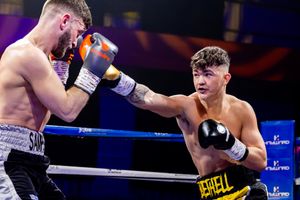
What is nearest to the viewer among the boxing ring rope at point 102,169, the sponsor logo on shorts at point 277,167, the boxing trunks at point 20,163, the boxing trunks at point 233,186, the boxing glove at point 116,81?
the boxing trunks at point 20,163

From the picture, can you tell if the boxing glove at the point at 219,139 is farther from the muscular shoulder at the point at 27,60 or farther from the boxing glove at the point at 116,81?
the muscular shoulder at the point at 27,60

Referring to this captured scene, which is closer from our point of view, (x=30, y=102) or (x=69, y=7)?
(x=30, y=102)

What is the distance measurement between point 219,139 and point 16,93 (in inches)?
35.4

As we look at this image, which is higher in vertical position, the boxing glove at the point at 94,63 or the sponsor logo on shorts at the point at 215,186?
the boxing glove at the point at 94,63

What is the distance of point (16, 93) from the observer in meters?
1.64

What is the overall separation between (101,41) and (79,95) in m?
0.26

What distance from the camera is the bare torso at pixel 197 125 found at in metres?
2.40

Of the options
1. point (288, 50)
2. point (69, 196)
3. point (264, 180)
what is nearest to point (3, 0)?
point (69, 196)

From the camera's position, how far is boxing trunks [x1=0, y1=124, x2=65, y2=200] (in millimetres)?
1576

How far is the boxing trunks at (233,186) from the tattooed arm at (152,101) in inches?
13.7

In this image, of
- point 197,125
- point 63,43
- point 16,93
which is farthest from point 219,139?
point 16,93

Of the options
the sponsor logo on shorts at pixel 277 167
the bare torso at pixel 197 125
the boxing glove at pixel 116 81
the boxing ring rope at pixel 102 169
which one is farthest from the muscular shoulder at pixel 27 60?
the sponsor logo on shorts at pixel 277 167

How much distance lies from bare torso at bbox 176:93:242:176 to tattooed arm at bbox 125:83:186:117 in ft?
0.31

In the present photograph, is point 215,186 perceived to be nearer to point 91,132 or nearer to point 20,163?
point 91,132
